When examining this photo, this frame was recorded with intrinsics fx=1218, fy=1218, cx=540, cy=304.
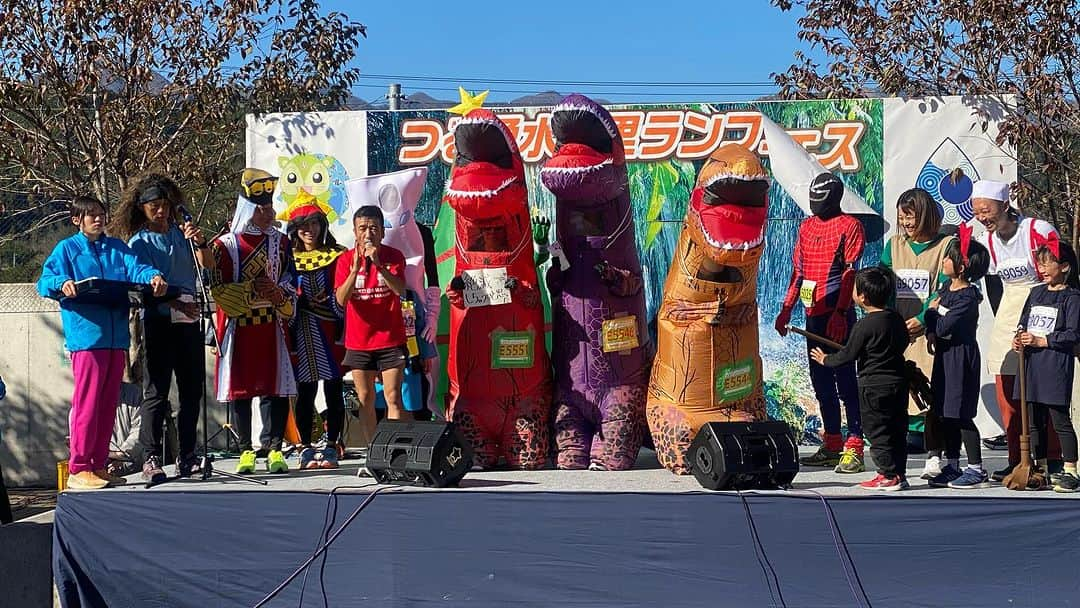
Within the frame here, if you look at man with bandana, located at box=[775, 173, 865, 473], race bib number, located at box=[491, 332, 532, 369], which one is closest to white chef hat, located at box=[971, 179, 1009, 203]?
man with bandana, located at box=[775, 173, 865, 473]

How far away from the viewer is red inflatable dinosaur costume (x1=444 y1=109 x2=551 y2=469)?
5.40m

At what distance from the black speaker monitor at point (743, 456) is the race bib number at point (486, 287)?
43.8 inches

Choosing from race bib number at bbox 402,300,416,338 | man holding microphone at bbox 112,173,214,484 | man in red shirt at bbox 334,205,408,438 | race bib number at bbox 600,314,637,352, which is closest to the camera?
man holding microphone at bbox 112,173,214,484

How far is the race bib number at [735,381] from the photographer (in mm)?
5289

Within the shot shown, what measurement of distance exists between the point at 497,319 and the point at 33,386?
4.96 metres

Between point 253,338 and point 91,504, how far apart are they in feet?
3.64

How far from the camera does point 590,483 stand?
503 cm

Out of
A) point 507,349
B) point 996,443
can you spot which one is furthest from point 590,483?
point 996,443

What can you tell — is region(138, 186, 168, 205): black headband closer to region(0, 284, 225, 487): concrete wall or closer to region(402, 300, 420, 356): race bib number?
region(402, 300, 420, 356): race bib number

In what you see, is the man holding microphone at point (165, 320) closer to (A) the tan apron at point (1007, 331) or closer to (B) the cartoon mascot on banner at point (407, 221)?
(B) the cartoon mascot on banner at point (407, 221)

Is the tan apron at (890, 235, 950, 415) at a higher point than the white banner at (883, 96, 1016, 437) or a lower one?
lower

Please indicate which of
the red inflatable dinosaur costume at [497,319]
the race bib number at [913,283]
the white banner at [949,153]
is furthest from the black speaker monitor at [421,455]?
the white banner at [949,153]

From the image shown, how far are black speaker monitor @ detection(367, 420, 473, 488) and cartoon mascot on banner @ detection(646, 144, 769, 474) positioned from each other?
3.04 ft

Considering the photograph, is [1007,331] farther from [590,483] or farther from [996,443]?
[590,483]
